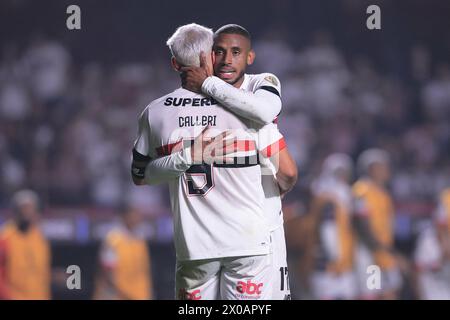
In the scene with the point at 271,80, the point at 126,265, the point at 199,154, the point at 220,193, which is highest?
the point at 271,80

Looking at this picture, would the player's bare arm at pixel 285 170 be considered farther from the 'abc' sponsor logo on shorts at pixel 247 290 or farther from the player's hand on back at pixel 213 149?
the 'abc' sponsor logo on shorts at pixel 247 290

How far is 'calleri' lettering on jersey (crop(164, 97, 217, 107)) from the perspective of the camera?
3.23 m

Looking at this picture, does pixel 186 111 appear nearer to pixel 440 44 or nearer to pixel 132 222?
pixel 132 222

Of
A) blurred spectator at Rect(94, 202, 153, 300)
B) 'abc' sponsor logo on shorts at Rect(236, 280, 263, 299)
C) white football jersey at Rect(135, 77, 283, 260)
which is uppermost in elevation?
white football jersey at Rect(135, 77, 283, 260)

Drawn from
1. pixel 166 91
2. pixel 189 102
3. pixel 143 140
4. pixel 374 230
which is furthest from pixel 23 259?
pixel 189 102

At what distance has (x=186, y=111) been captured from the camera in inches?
127

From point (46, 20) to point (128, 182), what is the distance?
1.69m

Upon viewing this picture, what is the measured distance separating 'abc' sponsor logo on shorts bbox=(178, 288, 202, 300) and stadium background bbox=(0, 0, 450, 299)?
389cm

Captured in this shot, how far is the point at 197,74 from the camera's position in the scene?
3254 millimetres

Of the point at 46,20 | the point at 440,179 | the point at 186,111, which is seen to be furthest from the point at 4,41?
the point at 186,111

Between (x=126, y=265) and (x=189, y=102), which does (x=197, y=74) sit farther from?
(x=126, y=265)

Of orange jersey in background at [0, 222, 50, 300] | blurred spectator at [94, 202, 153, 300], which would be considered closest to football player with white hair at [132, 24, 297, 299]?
blurred spectator at [94, 202, 153, 300]

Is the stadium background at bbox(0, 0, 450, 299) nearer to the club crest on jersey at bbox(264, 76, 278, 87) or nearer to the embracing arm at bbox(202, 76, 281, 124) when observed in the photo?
the club crest on jersey at bbox(264, 76, 278, 87)

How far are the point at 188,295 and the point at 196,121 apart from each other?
0.67 metres
